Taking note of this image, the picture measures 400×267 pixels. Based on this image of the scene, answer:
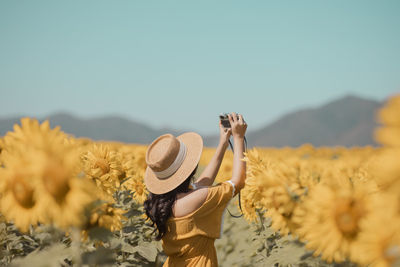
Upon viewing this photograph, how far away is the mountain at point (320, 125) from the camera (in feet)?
519

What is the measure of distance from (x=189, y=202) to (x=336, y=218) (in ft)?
4.53

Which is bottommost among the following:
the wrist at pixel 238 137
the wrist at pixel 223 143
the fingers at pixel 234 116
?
the wrist at pixel 223 143

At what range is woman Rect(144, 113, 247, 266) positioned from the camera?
283 centimetres

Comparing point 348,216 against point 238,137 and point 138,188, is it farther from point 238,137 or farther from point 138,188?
point 138,188

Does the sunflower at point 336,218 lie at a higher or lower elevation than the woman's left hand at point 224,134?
lower

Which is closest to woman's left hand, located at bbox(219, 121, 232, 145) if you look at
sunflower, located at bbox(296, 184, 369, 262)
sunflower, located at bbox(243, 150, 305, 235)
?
sunflower, located at bbox(243, 150, 305, 235)

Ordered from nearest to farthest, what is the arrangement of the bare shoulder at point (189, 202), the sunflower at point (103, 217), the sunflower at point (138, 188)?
the sunflower at point (103, 217), the bare shoulder at point (189, 202), the sunflower at point (138, 188)

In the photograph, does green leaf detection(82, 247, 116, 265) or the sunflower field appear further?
green leaf detection(82, 247, 116, 265)

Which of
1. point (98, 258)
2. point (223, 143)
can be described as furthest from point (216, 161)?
point (98, 258)

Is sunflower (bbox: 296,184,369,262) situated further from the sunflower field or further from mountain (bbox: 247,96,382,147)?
mountain (bbox: 247,96,382,147)

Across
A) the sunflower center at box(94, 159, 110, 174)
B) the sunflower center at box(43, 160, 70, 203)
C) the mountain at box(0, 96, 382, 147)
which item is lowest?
the sunflower center at box(43, 160, 70, 203)

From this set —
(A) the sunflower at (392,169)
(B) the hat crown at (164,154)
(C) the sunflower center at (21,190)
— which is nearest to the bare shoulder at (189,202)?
(B) the hat crown at (164,154)

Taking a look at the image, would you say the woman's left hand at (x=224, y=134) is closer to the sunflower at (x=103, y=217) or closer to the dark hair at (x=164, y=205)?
the dark hair at (x=164, y=205)

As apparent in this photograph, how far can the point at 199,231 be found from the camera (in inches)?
113
